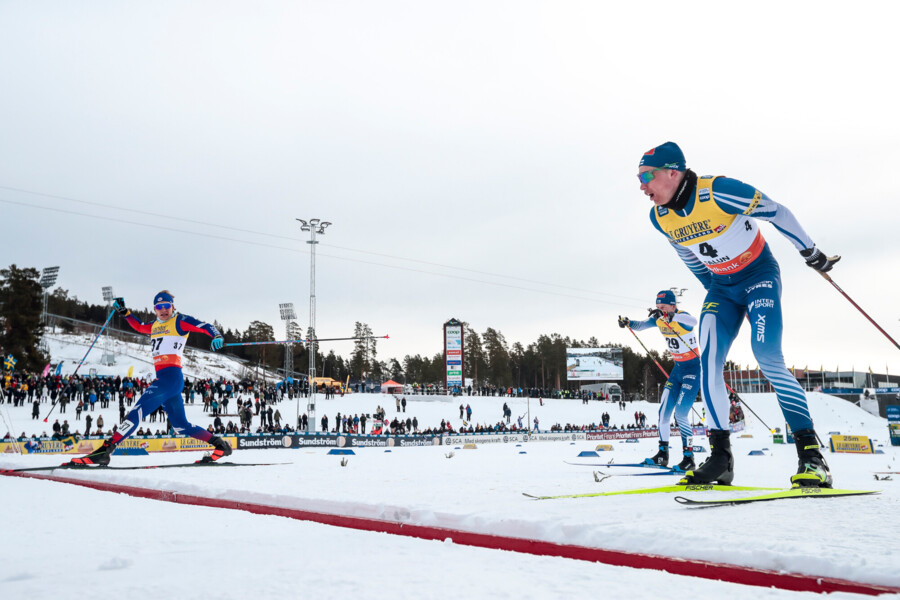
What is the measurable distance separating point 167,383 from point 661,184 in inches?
268

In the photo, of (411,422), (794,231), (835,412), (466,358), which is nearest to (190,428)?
(794,231)

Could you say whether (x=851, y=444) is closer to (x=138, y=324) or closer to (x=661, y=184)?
(x=661, y=184)

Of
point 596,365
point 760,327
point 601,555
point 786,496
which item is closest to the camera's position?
point 601,555

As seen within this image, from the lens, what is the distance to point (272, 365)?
97.8 metres

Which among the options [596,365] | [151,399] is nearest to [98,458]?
[151,399]

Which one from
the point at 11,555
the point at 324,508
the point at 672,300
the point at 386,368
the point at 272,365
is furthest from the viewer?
the point at 386,368

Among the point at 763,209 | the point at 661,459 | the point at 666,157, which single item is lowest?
the point at 661,459

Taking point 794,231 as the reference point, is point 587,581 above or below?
below

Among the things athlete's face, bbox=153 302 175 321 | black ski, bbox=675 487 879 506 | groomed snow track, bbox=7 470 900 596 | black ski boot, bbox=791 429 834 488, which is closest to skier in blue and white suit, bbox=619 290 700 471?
black ski boot, bbox=791 429 834 488

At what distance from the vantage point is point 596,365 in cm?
6256

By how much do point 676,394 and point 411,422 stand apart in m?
27.2

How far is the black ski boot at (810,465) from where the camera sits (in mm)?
3770

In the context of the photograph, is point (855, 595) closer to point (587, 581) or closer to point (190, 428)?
point (587, 581)

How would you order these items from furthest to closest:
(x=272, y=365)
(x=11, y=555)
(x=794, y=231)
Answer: (x=272, y=365) < (x=794, y=231) < (x=11, y=555)
